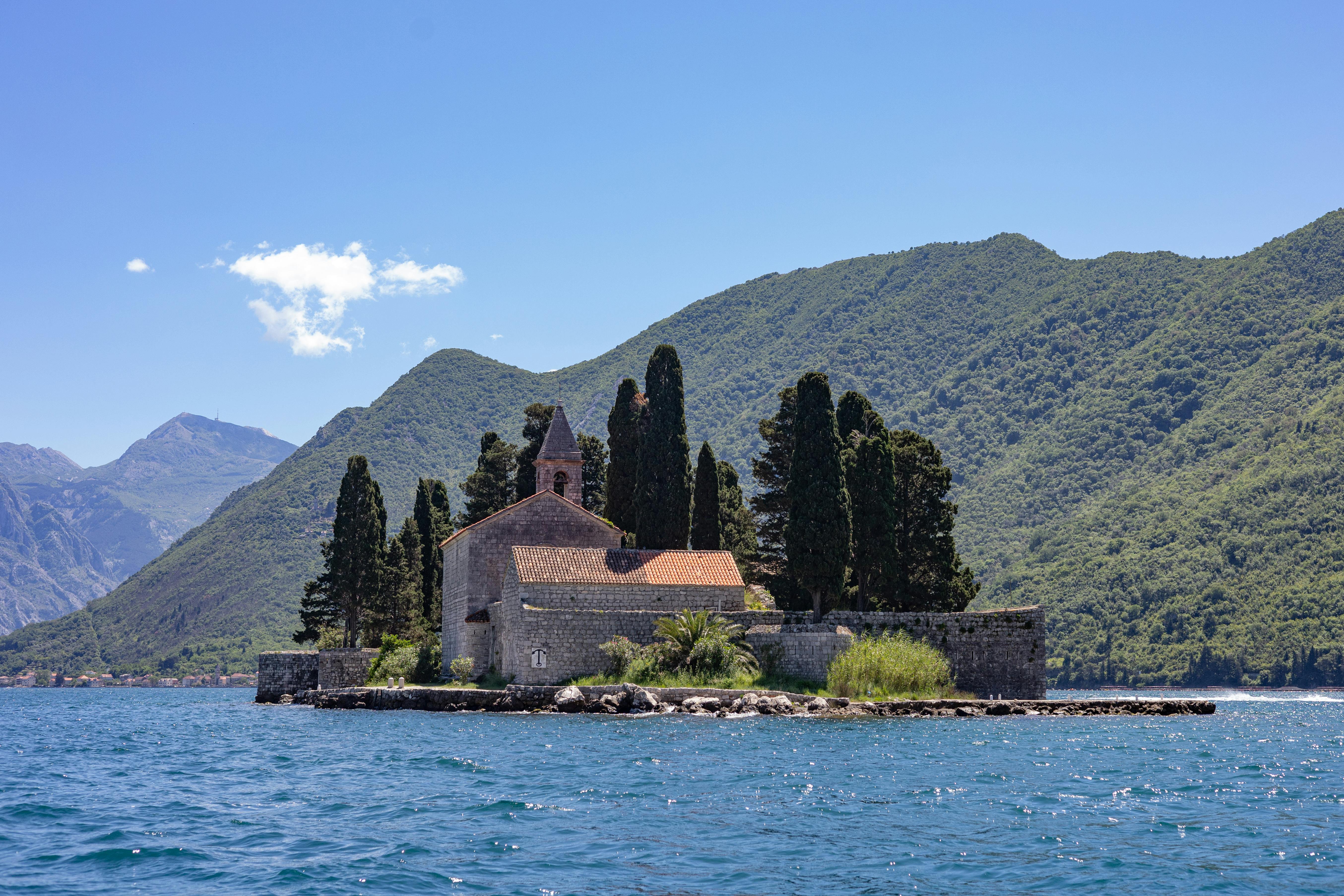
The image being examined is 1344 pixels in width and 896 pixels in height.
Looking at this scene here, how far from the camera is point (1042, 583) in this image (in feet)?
302

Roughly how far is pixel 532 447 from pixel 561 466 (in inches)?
406

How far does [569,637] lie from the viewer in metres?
38.1

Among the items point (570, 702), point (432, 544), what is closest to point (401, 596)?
point (432, 544)

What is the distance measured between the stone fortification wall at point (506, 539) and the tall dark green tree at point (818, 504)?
9.59 meters

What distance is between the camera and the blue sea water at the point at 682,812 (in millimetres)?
12875

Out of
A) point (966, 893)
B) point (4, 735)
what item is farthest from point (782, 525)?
point (966, 893)

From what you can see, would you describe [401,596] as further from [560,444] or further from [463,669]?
[463,669]

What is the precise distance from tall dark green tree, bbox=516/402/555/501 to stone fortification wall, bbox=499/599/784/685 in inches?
751

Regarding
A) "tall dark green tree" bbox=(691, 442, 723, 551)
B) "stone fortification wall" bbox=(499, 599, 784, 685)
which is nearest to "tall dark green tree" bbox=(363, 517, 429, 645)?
"tall dark green tree" bbox=(691, 442, 723, 551)

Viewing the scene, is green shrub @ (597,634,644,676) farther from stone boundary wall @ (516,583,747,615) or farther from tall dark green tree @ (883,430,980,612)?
tall dark green tree @ (883,430,980,612)

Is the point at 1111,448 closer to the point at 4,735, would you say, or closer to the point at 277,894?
the point at 4,735

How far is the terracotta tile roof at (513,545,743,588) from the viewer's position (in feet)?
131

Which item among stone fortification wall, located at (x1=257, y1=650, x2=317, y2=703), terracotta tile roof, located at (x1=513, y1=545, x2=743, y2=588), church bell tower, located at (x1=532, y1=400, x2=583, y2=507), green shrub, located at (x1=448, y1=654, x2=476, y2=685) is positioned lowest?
stone fortification wall, located at (x1=257, y1=650, x2=317, y2=703)

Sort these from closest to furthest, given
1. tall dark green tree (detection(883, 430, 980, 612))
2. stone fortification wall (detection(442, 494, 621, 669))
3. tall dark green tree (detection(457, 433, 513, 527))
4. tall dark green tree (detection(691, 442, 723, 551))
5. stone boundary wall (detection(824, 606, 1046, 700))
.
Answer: stone boundary wall (detection(824, 606, 1046, 700)) < tall dark green tree (detection(883, 430, 980, 612)) < stone fortification wall (detection(442, 494, 621, 669)) < tall dark green tree (detection(691, 442, 723, 551)) < tall dark green tree (detection(457, 433, 513, 527))
